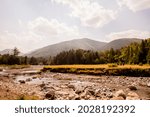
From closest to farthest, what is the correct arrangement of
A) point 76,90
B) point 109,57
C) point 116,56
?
point 76,90 < point 116,56 < point 109,57

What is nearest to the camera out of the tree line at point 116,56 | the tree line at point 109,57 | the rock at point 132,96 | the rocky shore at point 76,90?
the rock at point 132,96

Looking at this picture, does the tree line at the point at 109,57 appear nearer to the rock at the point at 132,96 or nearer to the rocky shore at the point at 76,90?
the rocky shore at the point at 76,90

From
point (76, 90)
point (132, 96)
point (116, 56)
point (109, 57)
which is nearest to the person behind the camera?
point (132, 96)

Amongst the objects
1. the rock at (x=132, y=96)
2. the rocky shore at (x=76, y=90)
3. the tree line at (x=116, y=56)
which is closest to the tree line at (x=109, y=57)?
the tree line at (x=116, y=56)

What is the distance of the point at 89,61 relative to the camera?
321 ft

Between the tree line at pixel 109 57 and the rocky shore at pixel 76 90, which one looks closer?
the rocky shore at pixel 76 90

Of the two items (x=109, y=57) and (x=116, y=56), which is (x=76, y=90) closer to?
(x=116, y=56)

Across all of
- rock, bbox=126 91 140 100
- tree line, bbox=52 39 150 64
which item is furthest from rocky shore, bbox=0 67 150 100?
tree line, bbox=52 39 150 64

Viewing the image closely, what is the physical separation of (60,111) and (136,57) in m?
59.7

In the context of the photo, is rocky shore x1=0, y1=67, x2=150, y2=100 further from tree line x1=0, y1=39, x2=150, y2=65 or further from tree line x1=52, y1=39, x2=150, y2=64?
tree line x1=0, y1=39, x2=150, y2=65

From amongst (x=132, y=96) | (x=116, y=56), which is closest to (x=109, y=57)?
(x=116, y=56)

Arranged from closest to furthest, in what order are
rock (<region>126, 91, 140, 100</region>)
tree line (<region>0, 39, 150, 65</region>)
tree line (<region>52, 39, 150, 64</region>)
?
rock (<region>126, 91, 140, 100</region>), tree line (<region>52, 39, 150, 64</region>), tree line (<region>0, 39, 150, 65</region>)

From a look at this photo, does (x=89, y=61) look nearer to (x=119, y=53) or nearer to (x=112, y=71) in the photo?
(x=119, y=53)

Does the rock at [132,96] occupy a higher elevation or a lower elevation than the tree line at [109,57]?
lower
